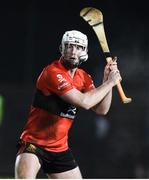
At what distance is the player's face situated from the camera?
264 inches

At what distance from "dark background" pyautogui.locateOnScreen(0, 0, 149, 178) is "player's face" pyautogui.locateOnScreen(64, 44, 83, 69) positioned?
5096 mm

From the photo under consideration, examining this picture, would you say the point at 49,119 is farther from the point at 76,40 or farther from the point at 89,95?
the point at 76,40

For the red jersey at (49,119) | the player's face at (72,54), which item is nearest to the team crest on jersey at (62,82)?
the red jersey at (49,119)

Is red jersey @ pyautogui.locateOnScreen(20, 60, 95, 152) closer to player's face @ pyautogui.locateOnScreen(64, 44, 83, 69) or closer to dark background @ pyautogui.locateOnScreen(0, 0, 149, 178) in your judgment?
player's face @ pyautogui.locateOnScreen(64, 44, 83, 69)

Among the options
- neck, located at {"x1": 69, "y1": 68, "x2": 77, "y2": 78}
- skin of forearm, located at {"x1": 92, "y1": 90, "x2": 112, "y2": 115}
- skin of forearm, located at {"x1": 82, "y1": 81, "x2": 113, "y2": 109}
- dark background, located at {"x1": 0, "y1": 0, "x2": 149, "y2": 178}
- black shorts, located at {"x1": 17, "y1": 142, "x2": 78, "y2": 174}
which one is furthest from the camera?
dark background, located at {"x1": 0, "y1": 0, "x2": 149, "y2": 178}

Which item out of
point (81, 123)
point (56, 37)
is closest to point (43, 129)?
point (81, 123)

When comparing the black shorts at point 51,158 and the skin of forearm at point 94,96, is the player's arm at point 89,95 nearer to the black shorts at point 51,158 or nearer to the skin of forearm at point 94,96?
the skin of forearm at point 94,96

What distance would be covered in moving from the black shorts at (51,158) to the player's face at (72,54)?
0.65m

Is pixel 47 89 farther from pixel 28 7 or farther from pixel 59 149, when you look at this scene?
pixel 28 7

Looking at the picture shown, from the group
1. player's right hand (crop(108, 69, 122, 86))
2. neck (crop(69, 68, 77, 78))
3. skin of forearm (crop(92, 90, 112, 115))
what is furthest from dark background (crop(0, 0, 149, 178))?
player's right hand (crop(108, 69, 122, 86))

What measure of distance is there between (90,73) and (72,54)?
18.0ft

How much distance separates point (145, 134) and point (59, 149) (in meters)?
5.27

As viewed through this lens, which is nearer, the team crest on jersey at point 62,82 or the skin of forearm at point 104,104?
the team crest on jersey at point 62,82

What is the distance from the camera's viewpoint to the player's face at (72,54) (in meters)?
6.70
